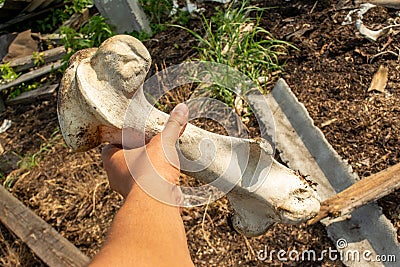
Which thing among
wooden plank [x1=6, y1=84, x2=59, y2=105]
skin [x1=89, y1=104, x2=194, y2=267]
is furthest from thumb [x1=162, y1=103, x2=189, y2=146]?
wooden plank [x1=6, y1=84, x2=59, y2=105]

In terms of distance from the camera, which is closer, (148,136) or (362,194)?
(148,136)

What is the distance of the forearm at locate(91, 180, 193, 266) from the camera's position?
110 centimetres

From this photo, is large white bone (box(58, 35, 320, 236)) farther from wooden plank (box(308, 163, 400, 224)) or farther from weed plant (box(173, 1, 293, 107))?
weed plant (box(173, 1, 293, 107))

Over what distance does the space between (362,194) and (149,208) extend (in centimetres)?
112

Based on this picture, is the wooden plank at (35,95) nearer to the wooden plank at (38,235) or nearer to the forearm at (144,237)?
the wooden plank at (38,235)

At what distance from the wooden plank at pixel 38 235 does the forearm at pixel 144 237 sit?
1.35 m

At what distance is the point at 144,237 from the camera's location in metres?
1.13

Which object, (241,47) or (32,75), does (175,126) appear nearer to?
(241,47)

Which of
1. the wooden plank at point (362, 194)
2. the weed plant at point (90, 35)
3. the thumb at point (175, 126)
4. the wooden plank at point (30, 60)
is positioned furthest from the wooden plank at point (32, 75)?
the thumb at point (175, 126)

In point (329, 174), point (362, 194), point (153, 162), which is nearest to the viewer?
point (153, 162)

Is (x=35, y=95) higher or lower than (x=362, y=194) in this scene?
higher

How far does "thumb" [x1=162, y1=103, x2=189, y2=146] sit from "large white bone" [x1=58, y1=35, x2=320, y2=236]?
65 mm

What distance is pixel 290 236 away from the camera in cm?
228

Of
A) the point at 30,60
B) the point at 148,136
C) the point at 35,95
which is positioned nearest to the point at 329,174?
the point at 148,136
